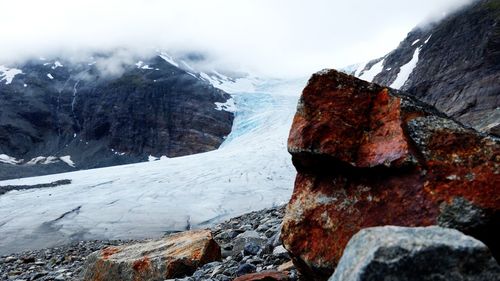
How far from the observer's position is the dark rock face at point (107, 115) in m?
104

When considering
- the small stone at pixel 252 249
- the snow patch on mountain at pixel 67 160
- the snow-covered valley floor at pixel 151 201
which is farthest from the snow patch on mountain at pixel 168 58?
the small stone at pixel 252 249

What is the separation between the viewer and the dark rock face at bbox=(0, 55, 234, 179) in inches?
4094

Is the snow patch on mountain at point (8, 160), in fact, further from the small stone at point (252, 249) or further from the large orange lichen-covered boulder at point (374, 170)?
the large orange lichen-covered boulder at point (374, 170)

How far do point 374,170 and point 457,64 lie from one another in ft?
194

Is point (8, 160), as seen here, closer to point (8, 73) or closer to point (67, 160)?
point (67, 160)

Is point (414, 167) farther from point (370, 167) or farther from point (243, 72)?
point (243, 72)

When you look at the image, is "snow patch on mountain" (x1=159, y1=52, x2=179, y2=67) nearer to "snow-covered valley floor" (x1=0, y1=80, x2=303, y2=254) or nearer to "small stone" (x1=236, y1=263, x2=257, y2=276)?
"snow-covered valley floor" (x1=0, y1=80, x2=303, y2=254)

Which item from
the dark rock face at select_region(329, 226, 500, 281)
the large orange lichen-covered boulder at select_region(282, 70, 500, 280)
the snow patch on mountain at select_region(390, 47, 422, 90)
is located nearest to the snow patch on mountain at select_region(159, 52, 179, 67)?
the snow patch on mountain at select_region(390, 47, 422, 90)

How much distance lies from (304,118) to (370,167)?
40.8 inches

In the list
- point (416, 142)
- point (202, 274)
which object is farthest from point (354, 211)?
point (202, 274)

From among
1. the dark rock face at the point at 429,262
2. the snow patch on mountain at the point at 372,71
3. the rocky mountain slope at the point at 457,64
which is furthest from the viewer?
the snow patch on mountain at the point at 372,71

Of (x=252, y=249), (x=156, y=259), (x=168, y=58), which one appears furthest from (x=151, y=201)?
(x=168, y=58)

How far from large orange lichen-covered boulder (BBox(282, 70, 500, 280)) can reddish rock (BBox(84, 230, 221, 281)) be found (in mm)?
2748

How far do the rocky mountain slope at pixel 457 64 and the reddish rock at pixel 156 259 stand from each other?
4227 cm
